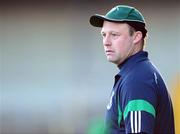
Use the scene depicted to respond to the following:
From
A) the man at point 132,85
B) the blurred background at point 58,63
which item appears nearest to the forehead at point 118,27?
the man at point 132,85

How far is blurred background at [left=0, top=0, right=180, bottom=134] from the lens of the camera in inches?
335

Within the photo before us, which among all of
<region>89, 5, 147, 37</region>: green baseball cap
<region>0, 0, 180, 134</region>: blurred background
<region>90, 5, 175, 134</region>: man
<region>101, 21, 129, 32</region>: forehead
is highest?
<region>89, 5, 147, 37</region>: green baseball cap

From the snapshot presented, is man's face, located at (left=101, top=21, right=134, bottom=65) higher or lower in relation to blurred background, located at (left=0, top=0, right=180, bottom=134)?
higher

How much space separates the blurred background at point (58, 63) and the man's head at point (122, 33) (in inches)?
203

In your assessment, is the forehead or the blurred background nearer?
the forehead

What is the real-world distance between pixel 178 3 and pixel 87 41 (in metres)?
1.44

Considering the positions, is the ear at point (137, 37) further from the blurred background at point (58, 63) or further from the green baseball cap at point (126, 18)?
the blurred background at point (58, 63)

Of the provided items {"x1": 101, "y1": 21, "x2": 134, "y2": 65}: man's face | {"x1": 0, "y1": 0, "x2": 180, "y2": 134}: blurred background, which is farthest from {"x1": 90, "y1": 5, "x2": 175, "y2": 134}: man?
{"x1": 0, "y1": 0, "x2": 180, "y2": 134}: blurred background

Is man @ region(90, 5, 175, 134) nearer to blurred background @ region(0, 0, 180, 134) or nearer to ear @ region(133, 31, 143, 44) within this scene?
ear @ region(133, 31, 143, 44)

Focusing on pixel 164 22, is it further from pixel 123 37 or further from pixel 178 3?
pixel 123 37

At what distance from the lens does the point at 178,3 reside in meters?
8.41

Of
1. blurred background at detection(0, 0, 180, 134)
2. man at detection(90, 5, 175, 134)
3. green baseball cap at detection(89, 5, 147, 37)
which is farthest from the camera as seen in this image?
blurred background at detection(0, 0, 180, 134)

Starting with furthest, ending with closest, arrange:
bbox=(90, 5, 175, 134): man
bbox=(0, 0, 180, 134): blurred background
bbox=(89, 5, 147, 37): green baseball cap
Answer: bbox=(0, 0, 180, 134): blurred background < bbox=(89, 5, 147, 37): green baseball cap < bbox=(90, 5, 175, 134): man

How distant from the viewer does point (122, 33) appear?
327 centimetres
